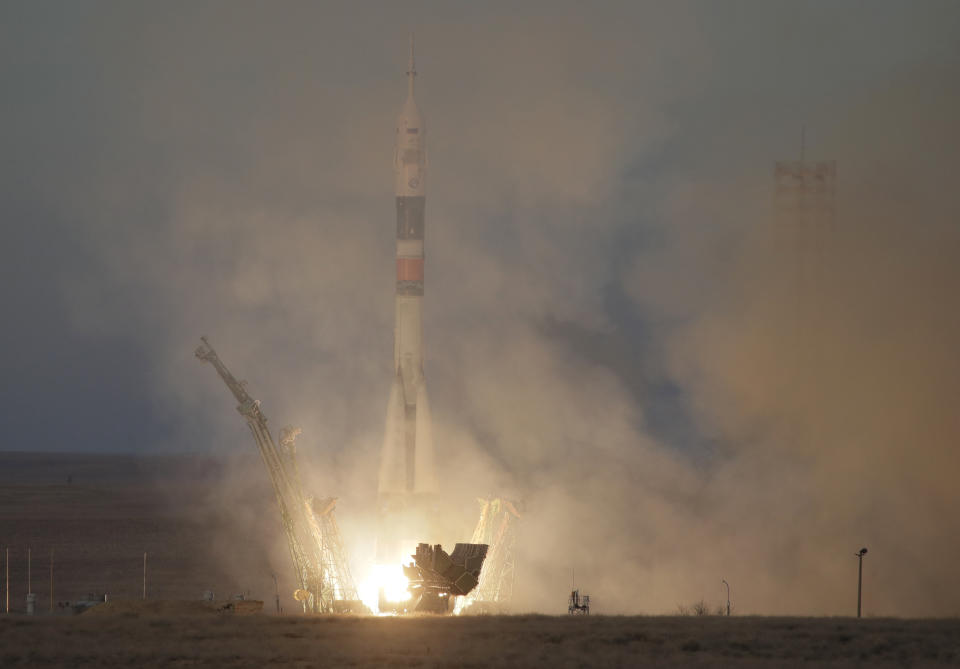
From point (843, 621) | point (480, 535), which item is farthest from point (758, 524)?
point (843, 621)

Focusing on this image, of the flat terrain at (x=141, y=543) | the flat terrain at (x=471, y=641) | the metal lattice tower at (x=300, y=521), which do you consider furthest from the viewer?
the flat terrain at (x=141, y=543)

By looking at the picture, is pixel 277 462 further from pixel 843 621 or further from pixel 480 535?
pixel 843 621

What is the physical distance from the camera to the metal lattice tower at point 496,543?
217 feet

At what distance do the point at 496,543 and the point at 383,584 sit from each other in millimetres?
4956

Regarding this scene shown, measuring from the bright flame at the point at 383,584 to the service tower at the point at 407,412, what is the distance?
53cm

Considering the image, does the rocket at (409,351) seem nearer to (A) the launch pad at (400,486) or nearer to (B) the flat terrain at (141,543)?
(A) the launch pad at (400,486)

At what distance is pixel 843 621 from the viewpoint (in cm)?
4578

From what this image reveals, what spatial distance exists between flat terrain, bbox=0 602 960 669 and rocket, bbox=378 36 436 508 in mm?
20022

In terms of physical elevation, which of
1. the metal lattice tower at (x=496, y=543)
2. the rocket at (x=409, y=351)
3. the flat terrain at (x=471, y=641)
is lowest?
the flat terrain at (x=471, y=641)

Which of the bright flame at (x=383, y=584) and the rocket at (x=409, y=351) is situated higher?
the rocket at (x=409, y=351)

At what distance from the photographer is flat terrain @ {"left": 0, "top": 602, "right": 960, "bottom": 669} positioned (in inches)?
1538

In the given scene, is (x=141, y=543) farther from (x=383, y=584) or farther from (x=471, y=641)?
(x=471, y=641)

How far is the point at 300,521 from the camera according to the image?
63.9 m

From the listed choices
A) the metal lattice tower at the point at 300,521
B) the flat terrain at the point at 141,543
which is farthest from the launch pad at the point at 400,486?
the flat terrain at the point at 141,543
